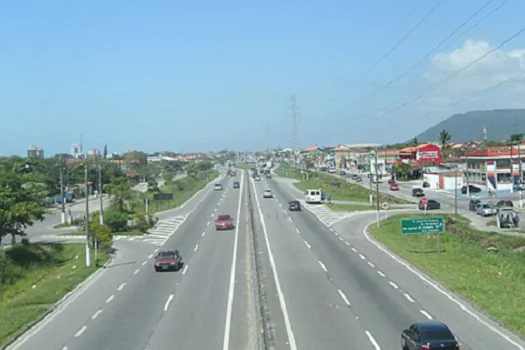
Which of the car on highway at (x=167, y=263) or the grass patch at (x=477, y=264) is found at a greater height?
the car on highway at (x=167, y=263)

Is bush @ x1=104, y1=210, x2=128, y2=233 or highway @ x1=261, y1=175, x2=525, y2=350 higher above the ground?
bush @ x1=104, y1=210, x2=128, y2=233

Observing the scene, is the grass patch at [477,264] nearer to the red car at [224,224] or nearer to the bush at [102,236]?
the red car at [224,224]

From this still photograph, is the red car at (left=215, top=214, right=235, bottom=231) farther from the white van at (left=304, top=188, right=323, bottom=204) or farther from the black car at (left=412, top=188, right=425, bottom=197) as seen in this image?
the black car at (left=412, top=188, right=425, bottom=197)

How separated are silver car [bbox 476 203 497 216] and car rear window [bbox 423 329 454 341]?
48681mm

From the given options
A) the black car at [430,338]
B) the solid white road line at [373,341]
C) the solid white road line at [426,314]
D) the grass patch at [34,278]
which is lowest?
the grass patch at [34,278]

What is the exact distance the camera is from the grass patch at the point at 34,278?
87.8ft

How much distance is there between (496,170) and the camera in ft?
316

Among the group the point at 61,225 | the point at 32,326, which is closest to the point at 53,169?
the point at 61,225

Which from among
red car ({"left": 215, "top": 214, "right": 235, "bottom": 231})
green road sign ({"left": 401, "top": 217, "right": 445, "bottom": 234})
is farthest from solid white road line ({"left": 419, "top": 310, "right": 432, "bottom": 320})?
red car ({"left": 215, "top": 214, "right": 235, "bottom": 231})

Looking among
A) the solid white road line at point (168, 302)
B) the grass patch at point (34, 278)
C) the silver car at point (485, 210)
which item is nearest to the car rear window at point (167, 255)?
the grass patch at point (34, 278)

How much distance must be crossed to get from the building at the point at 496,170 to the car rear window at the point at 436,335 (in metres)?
77.7

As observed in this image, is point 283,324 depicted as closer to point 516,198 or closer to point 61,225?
point 61,225

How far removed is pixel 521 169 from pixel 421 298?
7747 cm

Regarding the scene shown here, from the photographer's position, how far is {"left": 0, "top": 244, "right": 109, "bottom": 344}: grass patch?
87.8 feet
